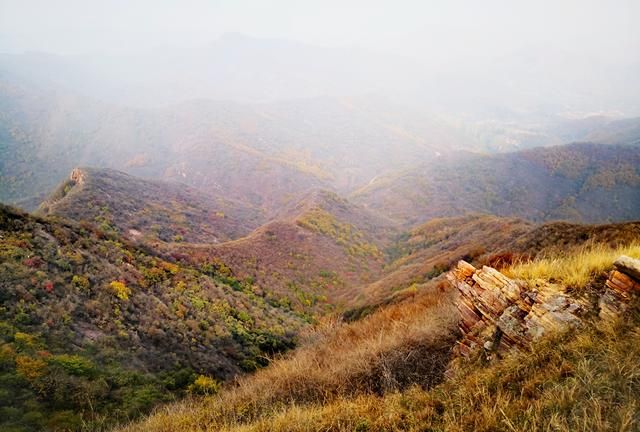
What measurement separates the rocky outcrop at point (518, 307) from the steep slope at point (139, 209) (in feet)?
135

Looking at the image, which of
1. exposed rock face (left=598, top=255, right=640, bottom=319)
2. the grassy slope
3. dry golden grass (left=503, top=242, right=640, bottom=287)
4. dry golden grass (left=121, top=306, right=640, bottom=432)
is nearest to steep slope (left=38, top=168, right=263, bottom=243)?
the grassy slope

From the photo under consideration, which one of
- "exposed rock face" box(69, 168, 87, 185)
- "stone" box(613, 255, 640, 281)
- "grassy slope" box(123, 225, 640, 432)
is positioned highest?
"stone" box(613, 255, 640, 281)

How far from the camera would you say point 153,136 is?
178 m

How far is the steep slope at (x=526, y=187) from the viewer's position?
10550 cm

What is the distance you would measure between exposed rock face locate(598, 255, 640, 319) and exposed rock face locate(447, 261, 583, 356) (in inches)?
12.8

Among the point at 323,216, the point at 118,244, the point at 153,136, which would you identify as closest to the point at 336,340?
the point at 118,244

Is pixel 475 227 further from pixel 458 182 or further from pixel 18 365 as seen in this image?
pixel 458 182

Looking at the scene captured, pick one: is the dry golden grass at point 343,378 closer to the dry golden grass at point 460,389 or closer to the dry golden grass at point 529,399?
the dry golden grass at point 460,389

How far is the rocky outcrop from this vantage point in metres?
4.27

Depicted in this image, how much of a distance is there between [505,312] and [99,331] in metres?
14.5

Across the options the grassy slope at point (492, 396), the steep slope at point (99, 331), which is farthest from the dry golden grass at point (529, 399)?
the steep slope at point (99, 331)

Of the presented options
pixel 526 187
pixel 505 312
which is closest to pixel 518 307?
pixel 505 312

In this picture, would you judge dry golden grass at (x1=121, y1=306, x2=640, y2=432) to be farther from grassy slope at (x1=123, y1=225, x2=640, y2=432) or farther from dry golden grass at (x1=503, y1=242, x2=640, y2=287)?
dry golden grass at (x1=503, y1=242, x2=640, y2=287)

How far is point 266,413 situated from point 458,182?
126 m
